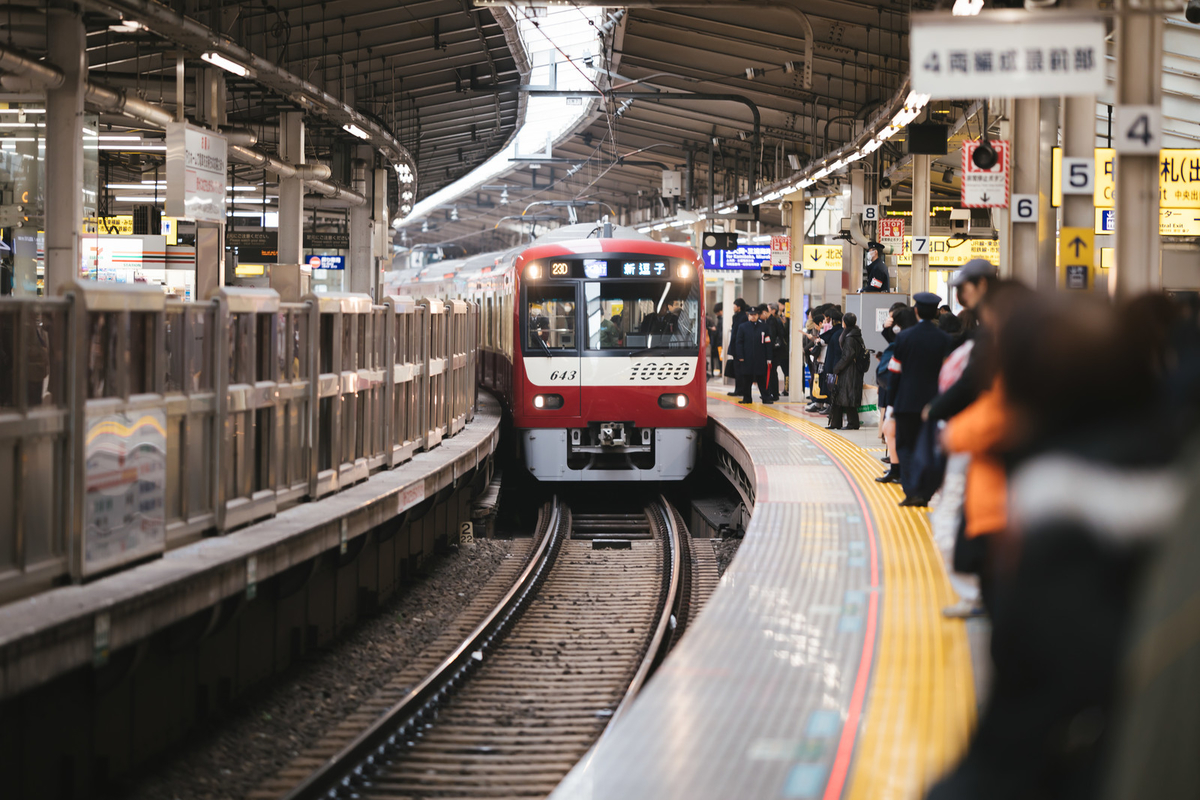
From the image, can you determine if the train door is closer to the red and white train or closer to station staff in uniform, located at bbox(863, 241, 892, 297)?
the red and white train

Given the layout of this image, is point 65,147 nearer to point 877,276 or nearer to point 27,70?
point 27,70

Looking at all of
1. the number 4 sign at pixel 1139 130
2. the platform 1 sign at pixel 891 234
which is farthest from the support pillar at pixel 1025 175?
the platform 1 sign at pixel 891 234

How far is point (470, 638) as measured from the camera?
824 cm

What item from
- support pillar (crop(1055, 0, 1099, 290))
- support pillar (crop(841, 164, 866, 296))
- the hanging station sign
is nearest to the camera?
support pillar (crop(1055, 0, 1099, 290))

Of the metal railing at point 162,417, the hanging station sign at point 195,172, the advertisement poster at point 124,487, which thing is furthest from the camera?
the hanging station sign at point 195,172

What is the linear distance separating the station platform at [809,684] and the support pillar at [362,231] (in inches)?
632

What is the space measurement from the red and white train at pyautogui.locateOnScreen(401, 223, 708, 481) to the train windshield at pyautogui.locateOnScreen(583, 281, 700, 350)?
11 millimetres

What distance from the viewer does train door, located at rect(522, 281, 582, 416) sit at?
45.6ft

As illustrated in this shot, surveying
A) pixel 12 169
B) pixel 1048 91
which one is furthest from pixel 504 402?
pixel 1048 91

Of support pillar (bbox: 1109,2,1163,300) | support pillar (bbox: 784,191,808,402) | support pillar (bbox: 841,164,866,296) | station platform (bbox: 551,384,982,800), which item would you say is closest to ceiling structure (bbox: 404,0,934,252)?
support pillar (bbox: 841,164,866,296)

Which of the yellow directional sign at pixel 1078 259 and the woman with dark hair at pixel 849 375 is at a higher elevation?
the yellow directional sign at pixel 1078 259

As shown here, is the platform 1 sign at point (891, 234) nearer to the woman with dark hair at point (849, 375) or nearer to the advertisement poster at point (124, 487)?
the woman with dark hair at point (849, 375)

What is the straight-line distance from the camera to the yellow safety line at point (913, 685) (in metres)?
3.95

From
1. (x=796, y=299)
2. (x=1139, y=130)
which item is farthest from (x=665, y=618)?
(x=796, y=299)
